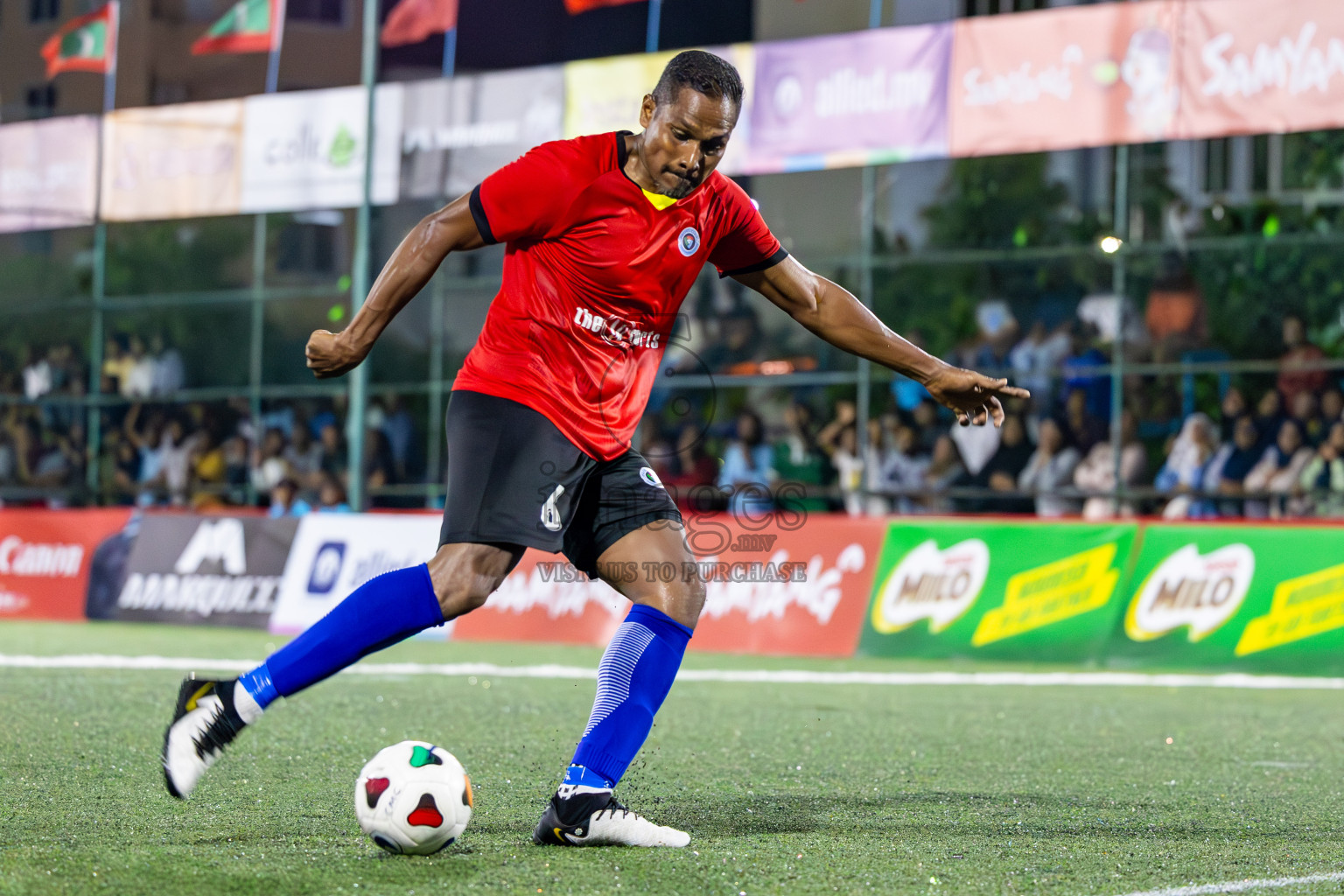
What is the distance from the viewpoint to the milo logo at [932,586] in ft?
39.7

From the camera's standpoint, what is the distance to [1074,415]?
599 inches

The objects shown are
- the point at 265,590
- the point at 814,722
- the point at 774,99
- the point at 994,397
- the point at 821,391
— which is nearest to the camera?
the point at 994,397

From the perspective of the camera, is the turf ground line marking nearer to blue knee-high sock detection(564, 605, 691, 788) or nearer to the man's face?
blue knee-high sock detection(564, 605, 691, 788)

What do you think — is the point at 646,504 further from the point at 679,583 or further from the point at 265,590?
the point at 265,590

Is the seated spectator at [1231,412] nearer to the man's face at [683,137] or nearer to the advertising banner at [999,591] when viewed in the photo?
the advertising banner at [999,591]

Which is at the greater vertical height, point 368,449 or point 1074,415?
point 1074,415

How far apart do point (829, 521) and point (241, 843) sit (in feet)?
28.7

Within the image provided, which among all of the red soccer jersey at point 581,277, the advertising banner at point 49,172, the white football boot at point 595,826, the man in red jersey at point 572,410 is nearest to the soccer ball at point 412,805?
the man in red jersey at point 572,410

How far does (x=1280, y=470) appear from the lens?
45.1 feet

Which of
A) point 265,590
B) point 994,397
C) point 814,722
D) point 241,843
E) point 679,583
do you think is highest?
point 994,397

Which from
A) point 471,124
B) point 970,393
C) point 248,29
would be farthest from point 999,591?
point 248,29

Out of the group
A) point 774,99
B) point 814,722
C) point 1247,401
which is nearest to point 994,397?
point 814,722

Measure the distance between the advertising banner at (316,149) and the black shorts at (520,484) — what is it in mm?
14338

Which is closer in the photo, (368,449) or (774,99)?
(774,99)
